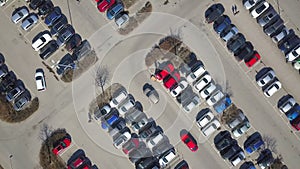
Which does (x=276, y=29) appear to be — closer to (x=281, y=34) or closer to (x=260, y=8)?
(x=281, y=34)

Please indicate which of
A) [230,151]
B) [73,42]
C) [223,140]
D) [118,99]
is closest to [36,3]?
[73,42]

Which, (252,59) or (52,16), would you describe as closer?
(252,59)

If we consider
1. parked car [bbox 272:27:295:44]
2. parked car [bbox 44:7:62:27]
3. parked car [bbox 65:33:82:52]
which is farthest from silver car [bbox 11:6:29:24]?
parked car [bbox 272:27:295:44]

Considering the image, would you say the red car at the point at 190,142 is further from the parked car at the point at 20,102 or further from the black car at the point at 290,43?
the parked car at the point at 20,102

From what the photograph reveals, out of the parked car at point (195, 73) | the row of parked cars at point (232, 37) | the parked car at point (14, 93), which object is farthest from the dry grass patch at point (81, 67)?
the row of parked cars at point (232, 37)

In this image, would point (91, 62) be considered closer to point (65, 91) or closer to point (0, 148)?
point (65, 91)

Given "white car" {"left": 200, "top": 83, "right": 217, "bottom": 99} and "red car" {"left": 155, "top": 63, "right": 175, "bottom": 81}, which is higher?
"red car" {"left": 155, "top": 63, "right": 175, "bottom": 81}

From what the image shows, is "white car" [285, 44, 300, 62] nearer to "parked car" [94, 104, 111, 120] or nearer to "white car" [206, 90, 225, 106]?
"white car" [206, 90, 225, 106]
